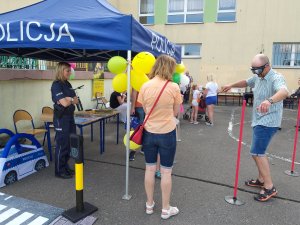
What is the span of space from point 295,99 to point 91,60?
11658 millimetres

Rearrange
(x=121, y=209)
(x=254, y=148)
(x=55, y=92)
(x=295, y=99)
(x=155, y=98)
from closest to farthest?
(x=155, y=98)
(x=121, y=209)
(x=254, y=148)
(x=55, y=92)
(x=295, y=99)

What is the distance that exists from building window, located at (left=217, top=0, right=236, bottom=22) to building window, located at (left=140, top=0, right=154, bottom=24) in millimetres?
4103

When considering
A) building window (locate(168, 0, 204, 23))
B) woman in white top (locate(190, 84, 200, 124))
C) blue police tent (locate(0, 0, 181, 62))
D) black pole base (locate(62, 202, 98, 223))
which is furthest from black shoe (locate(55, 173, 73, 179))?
building window (locate(168, 0, 204, 23))

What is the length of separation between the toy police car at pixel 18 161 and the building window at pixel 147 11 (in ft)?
46.5

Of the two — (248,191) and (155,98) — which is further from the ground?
(155,98)

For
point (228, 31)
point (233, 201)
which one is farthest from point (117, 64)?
point (228, 31)

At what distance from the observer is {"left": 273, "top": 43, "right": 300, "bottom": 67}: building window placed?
49.0 ft

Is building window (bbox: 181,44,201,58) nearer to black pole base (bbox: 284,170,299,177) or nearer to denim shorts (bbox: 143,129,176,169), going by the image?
black pole base (bbox: 284,170,299,177)

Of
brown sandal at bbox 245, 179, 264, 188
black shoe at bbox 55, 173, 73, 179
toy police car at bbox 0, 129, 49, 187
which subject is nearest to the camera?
toy police car at bbox 0, 129, 49, 187

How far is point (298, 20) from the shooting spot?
14383mm

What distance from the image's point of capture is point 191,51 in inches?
647

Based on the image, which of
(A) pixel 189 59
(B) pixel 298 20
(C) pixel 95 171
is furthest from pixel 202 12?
(C) pixel 95 171

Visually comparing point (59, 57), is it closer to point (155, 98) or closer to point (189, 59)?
point (155, 98)

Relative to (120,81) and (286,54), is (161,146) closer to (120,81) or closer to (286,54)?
(120,81)
